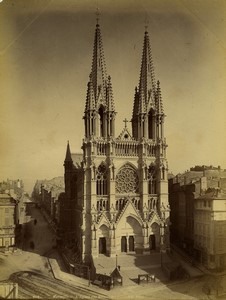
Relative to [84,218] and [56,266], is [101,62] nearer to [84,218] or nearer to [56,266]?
[84,218]

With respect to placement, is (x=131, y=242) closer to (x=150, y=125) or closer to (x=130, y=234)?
(x=130, y=234)

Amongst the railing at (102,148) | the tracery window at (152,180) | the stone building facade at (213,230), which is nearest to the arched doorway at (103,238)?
the tracery window at (152,180)

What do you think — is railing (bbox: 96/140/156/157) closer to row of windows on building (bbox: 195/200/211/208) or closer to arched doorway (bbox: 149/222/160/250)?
row of windows on building (bbox: 195/200/211/208)

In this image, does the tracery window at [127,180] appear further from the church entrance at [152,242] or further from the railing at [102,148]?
the church entrance at [152,242]

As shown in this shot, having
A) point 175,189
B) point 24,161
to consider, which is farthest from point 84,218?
point 175,189

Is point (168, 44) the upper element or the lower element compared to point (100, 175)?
upper

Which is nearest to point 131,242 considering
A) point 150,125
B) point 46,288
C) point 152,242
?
point 152,242

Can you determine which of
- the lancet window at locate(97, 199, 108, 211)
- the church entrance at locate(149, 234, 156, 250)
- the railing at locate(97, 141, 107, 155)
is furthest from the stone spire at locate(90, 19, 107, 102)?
the church entrance at locate(149, 234, 156, 250)
